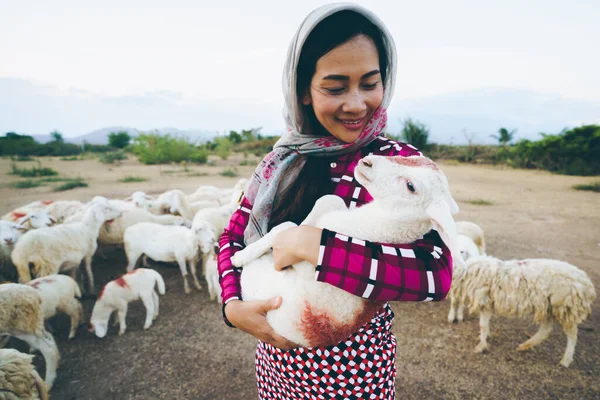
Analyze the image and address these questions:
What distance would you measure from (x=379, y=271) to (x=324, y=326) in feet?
1.02

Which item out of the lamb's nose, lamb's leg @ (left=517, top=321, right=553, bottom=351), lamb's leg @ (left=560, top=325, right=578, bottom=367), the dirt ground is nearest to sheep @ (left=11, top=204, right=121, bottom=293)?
the dirt ground

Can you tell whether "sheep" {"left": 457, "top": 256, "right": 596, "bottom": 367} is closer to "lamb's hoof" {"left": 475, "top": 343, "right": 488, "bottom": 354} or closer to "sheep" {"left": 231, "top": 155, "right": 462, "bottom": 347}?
"lamb's hoof" {"left": 475, "top": 343, "right": 488, "bottom": 354}

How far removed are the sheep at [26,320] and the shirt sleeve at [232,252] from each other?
2.60m

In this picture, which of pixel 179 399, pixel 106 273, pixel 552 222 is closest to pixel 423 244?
pixel 179 399

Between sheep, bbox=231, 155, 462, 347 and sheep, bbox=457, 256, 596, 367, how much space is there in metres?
2.57

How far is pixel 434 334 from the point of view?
3650 millimetres

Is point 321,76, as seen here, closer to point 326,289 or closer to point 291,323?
point 326,289

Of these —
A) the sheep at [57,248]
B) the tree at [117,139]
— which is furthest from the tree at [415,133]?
the tree at [117,139]

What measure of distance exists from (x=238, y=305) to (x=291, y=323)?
248 mm

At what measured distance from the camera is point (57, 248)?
4.05 m

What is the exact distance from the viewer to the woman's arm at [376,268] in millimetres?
1013

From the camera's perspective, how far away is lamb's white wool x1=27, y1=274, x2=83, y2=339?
129 inches

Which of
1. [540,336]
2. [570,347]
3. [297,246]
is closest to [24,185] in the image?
[297,246]

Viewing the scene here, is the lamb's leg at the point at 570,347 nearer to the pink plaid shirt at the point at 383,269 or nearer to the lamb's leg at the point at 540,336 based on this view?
the lamb's leg at the point at 540,336
